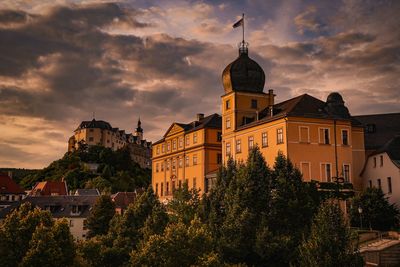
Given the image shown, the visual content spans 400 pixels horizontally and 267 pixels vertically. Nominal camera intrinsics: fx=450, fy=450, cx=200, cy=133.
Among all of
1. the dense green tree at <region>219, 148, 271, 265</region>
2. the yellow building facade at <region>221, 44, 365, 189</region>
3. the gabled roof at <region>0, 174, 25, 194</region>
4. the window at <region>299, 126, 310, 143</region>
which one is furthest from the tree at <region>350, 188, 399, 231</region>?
the gabled roof at <region>0, 174, 25, 194</region>

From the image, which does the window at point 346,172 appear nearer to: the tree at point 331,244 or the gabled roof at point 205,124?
the gabled roof at point 205,124

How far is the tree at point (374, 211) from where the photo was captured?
41750mm

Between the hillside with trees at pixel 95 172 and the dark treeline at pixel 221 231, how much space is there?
233ft

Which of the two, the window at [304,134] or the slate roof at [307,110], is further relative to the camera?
the slate roof at [307,110]

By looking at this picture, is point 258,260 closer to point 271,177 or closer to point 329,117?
point 271,177

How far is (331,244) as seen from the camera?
2433cm

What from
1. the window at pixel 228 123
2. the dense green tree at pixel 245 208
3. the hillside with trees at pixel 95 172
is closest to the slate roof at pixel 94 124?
the hillside with trees at pixel 95 172

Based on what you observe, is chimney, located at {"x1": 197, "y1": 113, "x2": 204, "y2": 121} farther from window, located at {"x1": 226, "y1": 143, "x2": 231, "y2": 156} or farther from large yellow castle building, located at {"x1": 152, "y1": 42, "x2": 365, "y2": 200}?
window, located at {"x1": 226, "y1": 143, "x2": 231, "y2": 156}

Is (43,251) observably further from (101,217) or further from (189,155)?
(189,155)

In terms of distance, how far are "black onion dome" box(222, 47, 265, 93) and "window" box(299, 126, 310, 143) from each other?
11834 mm

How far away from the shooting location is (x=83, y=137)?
16050 centimetres

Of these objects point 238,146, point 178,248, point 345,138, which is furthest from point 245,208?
point 238,146

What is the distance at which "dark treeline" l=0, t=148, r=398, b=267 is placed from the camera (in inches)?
1176

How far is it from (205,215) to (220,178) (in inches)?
159
